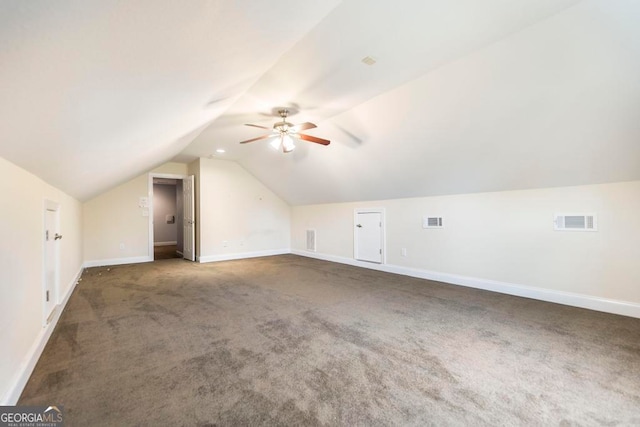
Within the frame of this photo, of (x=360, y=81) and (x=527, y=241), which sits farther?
(x=527, y=241)

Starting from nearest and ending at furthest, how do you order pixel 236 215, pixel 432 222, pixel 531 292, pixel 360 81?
pixel 360 81 → pixel 531 292 → pixel 432 222 → pixel 236 215

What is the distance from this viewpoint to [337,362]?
2.00 metres

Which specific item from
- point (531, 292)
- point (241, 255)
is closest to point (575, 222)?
point (531, 292)

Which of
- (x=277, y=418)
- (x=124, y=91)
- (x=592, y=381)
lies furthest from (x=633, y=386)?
(x=124, y=91)

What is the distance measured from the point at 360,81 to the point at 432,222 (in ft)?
8.97

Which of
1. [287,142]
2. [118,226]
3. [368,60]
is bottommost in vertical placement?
[118,226]

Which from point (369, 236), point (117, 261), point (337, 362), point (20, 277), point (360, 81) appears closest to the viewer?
point (20, 277)

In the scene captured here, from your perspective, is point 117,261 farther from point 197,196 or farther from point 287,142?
point 287,142

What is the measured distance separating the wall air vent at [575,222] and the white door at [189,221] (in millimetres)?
6561

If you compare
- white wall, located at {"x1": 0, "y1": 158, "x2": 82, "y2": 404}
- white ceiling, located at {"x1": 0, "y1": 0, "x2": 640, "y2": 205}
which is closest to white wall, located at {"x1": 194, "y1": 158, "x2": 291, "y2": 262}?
white ceiling, located at {"x1": 0, "y1": 0, "x2": 640, "y2": 205}

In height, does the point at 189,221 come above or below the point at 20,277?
above

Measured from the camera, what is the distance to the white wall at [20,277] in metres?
1.49

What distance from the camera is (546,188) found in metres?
3.37

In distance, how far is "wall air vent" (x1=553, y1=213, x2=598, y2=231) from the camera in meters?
3.05
